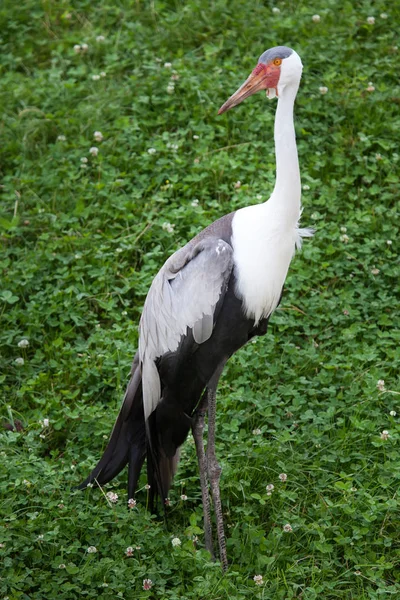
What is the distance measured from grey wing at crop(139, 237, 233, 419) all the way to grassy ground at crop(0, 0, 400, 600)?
2.04 ft

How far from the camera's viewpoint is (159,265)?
5.16 m

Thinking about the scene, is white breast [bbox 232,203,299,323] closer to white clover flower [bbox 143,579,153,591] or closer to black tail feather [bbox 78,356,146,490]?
black tail feather [bbox 78,356,146,490]

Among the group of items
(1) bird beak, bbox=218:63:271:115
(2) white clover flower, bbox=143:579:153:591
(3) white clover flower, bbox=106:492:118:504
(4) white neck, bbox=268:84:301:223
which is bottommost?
(3) white clover flower, bbox=106:492:118:504

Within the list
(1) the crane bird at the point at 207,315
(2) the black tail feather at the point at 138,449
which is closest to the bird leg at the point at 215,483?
(1) the crane bird at the point at 207,315

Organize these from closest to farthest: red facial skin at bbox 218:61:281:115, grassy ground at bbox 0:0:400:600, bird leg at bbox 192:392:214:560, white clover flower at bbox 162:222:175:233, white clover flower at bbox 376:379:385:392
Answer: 1. red facial skin at bbox 218:61:281:115
2. grassy ground at bbox 0:0:400:600
3. bird leg at bbox 192:392:214:560
4. white clover flower at bbox 376:379:385:392
5. white clover flower at bbox 162:222:175:233

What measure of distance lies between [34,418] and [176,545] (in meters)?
1.06

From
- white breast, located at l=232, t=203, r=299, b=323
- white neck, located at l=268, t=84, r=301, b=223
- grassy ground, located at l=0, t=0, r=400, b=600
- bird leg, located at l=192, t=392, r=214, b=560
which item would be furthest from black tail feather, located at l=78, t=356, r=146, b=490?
white neck, located at l=268, t=84, r=301, b=223

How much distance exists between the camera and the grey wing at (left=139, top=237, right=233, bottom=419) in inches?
141

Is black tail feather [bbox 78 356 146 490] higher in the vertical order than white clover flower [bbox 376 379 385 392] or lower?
higher

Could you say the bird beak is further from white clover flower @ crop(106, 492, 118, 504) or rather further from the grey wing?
white clover flower @ crop(106, 492, 118, 504)

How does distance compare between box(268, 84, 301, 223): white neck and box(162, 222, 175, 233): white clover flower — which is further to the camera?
box(162, 222, 175, 233): white clover flower

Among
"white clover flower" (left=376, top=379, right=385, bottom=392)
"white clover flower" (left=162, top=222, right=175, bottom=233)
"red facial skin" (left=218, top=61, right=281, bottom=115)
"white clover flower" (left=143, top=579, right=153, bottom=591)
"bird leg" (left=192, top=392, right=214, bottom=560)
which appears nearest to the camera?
"white clover flower" (left=143, top=579, right=153, bottom=591)

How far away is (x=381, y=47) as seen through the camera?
6.27m

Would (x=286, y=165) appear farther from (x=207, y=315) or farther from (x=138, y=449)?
(x=138, y=449)
